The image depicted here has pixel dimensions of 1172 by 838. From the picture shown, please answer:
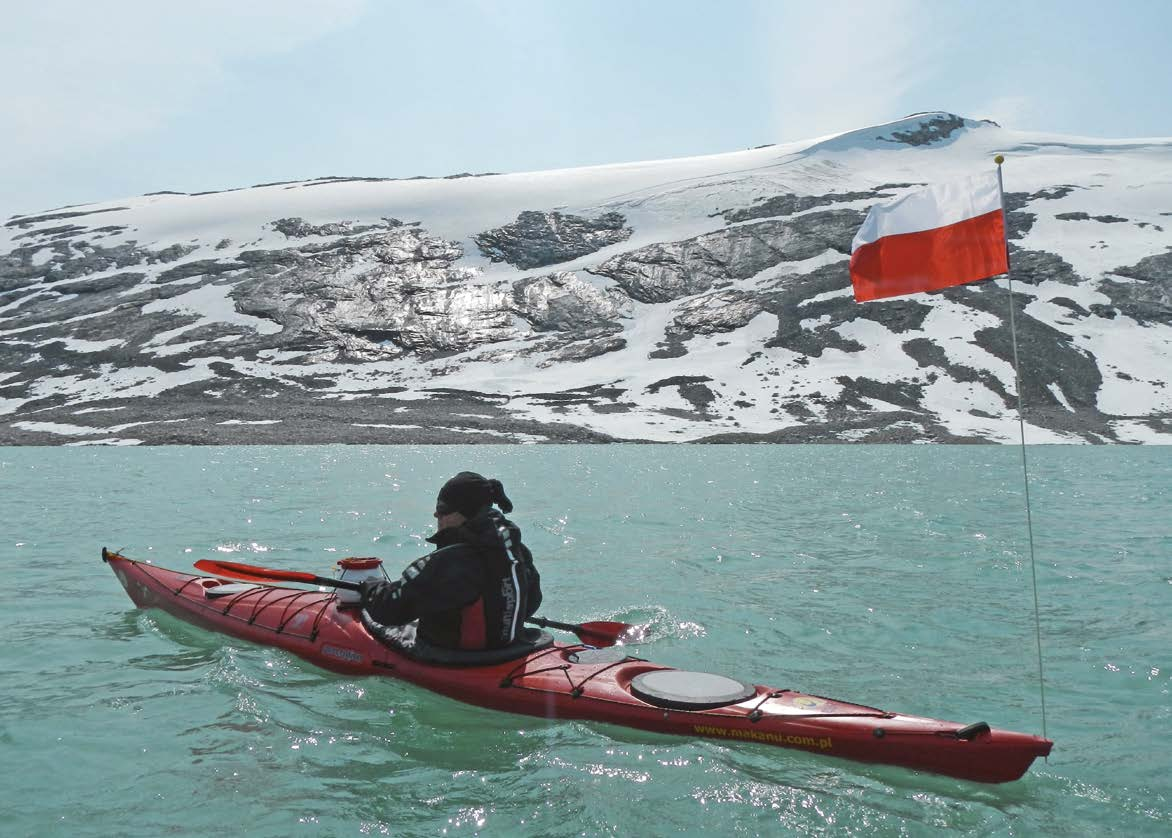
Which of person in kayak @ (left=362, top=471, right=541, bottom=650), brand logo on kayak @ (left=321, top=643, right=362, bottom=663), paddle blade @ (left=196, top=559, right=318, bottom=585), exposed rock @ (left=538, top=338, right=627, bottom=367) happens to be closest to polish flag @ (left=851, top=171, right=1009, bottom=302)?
person in kayak @ (left=362, top=471, right=541, bottom=650)

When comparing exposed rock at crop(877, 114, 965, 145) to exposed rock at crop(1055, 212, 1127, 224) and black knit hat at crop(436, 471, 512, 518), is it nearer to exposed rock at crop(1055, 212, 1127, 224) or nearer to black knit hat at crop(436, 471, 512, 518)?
exposed rock at crop(1055, 212, 1127, 224)

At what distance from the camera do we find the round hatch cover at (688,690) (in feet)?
23.1

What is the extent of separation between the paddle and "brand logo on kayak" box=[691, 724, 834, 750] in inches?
100

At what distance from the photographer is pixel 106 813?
5738 millimetres

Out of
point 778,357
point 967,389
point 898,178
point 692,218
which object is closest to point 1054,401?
point 967,389

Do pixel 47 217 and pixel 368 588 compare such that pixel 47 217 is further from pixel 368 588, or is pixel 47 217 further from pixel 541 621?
pixel 541 621

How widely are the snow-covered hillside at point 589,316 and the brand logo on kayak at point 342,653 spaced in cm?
5977

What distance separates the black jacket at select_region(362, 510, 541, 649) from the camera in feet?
24.1

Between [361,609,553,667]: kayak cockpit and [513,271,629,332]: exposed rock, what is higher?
[513,271,629,332]: exposed rock

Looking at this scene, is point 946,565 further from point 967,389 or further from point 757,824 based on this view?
point 967,389

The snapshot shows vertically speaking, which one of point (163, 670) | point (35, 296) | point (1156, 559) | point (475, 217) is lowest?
point (1156, 559)

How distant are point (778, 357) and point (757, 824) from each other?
88438 millimetres

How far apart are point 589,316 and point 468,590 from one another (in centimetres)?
10084

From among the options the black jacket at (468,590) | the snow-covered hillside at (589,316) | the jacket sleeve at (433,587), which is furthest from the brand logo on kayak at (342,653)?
the snow-covered hillside at (589,316)
